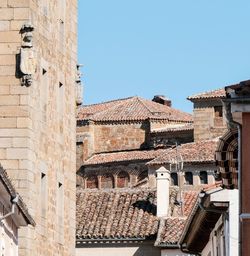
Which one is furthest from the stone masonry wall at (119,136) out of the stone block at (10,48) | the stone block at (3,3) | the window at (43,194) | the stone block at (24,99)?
the stone block at (24,99)

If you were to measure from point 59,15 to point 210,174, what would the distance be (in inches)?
2057

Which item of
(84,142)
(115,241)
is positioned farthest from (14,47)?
(84,142)

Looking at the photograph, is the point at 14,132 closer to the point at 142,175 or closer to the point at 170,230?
the point at 170,230

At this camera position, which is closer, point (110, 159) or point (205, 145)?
point (205, 145)

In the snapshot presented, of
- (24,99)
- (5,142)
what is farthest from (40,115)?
(5,142)

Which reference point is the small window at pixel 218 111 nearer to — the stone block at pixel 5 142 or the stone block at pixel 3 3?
the stone block at pixel 3 3

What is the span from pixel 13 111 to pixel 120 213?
2254cm

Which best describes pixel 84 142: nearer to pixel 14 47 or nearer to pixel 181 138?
pixel 181 138

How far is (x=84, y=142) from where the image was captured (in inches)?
4601

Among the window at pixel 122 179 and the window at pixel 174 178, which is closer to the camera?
the window at pixel 174 178

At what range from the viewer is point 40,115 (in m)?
37.2

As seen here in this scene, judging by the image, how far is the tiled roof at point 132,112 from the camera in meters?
117

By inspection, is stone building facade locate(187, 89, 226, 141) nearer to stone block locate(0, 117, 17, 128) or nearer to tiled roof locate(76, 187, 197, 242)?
tiled roof locate(76, 187, 197, 242)

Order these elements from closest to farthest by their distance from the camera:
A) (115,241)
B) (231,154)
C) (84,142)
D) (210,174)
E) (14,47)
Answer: (231,154) → (14,47) → (115,241) → (210,174) → (84,142)
